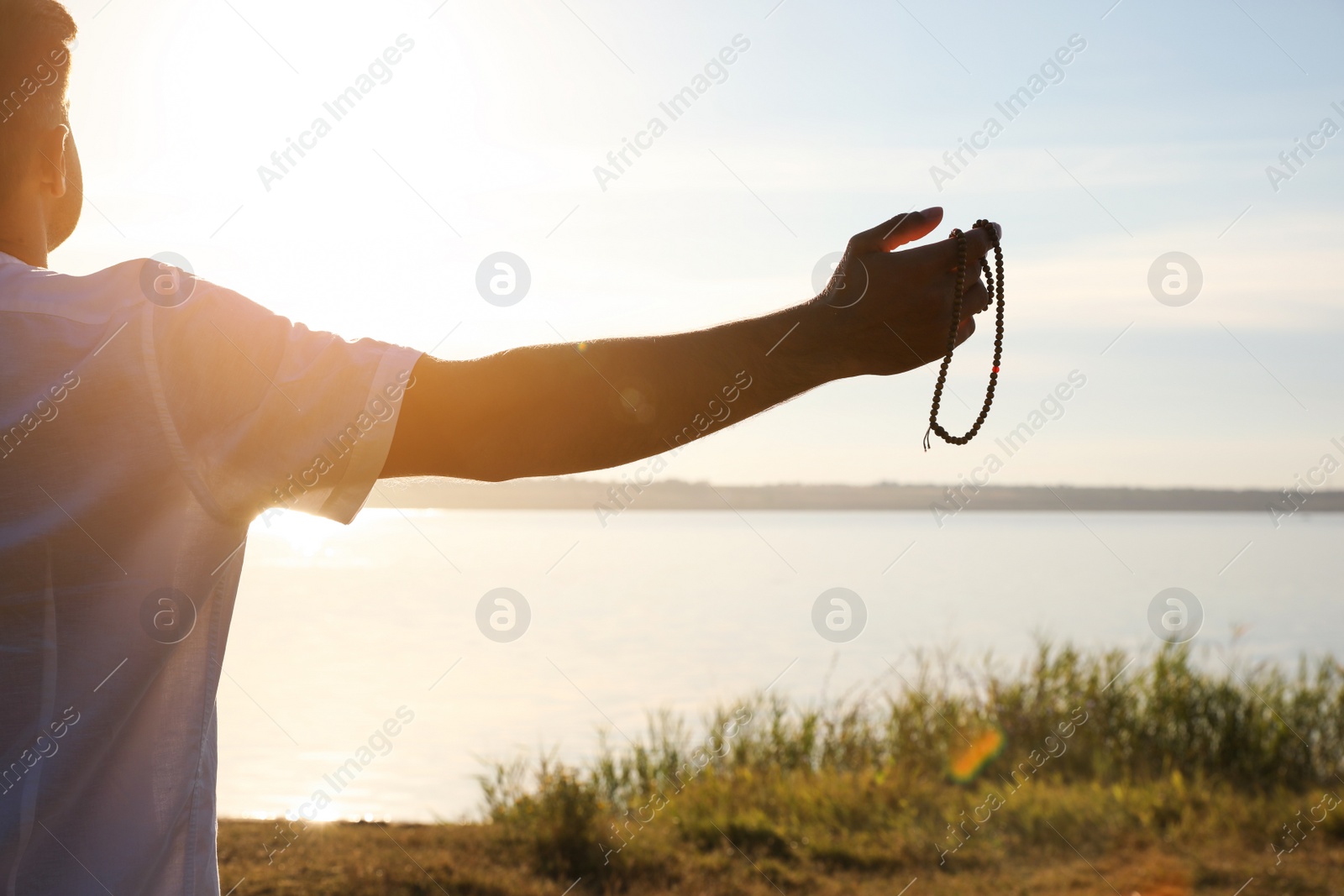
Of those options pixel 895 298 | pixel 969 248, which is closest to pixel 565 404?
pixel 895 298

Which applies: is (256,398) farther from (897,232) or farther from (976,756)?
(976,756)

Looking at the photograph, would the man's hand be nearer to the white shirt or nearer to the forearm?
the forearm

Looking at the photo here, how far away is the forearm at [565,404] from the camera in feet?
3.29

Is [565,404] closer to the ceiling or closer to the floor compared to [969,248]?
closer to the floor

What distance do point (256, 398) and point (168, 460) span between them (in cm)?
11

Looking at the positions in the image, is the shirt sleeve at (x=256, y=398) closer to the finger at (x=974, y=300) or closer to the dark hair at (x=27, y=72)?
the dark hair at (x=27, y=72)

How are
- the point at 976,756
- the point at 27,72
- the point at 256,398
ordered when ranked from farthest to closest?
the point at 976,756 → the point at 27,72 → the point at 256,398

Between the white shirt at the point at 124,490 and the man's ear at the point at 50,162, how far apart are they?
0.91 ft

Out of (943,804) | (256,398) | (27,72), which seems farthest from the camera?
(943,804)

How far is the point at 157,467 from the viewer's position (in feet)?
3.20

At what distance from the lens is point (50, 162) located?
1222mm

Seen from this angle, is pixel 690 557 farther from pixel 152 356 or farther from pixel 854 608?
pixel 152 356

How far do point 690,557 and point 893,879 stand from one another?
5433cm

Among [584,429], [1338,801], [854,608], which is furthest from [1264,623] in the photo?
[584,429]
